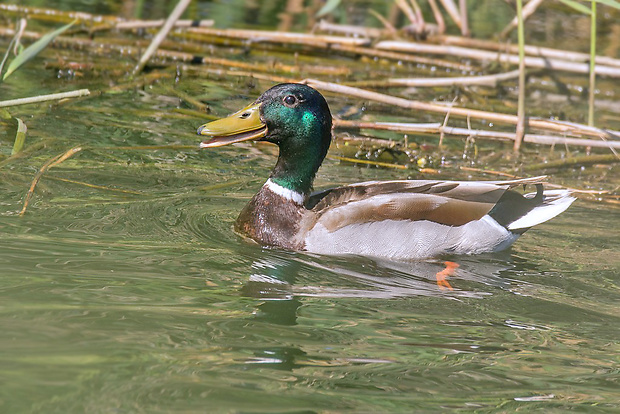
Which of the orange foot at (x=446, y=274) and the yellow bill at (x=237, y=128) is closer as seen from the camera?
the orange foot at (x=446, y=274)

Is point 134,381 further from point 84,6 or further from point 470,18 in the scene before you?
point 470,18

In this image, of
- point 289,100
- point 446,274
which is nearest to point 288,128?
point 289,100

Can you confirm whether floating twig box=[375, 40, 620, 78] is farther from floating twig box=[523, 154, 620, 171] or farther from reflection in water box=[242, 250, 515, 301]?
reflection in water box=[242, 250, 515, 301]

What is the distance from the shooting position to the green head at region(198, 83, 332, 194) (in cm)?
643

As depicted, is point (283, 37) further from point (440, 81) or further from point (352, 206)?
point (352, 206)

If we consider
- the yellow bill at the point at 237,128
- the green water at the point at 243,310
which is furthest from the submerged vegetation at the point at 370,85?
the yellow bill at the point at 237,128

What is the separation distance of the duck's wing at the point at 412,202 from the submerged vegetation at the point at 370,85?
3.82ft

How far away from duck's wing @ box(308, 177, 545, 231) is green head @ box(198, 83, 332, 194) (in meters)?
0.28

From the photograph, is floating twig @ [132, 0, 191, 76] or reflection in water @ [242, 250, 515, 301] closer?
reflection in water @ [242, 250, 515, 301]

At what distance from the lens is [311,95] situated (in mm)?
6469

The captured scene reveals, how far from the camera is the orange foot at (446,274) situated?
5773 millimetres

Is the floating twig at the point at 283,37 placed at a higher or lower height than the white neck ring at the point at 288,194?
higher

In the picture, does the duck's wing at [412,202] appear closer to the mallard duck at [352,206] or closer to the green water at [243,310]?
the mallard duck at [352,206]

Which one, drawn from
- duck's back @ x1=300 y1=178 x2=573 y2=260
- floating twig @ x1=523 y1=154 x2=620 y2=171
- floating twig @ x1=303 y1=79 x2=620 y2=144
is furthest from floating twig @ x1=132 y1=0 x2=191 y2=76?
floating twig @ x1=523 y1=154 x2=620 y2=171
